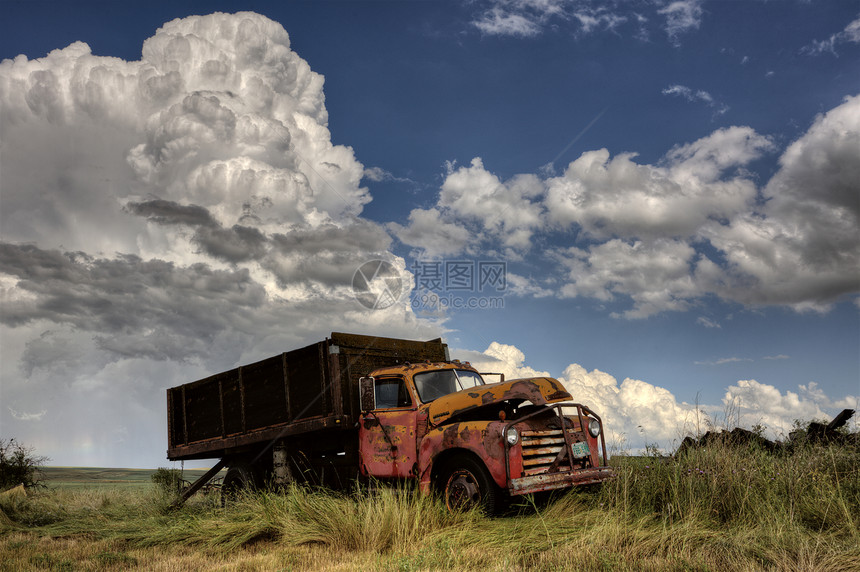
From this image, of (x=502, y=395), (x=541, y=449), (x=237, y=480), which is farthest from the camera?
(x=237, y=480)

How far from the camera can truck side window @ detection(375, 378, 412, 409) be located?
901 cm

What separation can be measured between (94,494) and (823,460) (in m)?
16.8

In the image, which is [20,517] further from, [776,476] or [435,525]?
[776,476]

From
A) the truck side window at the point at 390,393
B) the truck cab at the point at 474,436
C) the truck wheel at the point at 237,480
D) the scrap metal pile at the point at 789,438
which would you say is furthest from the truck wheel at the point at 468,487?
A: the truck wheel at the point at 237,480

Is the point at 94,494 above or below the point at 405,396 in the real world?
below

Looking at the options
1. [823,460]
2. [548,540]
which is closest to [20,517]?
[548,540]

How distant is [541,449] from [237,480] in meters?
6.90

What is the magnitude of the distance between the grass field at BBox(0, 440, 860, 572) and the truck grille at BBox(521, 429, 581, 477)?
480 millimetres

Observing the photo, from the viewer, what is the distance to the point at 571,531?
6562 millimetres

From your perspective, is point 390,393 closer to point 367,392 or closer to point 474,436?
point 367,392

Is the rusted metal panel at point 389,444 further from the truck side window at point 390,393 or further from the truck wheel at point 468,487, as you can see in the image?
the truck wheel at point 468,487

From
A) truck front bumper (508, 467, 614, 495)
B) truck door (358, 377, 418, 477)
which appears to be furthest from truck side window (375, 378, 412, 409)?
truck front bumper (508, 467, 614, 495)

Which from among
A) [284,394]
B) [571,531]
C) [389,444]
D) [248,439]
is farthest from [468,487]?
[248,439]

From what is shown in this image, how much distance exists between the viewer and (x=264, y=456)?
37.7ft
